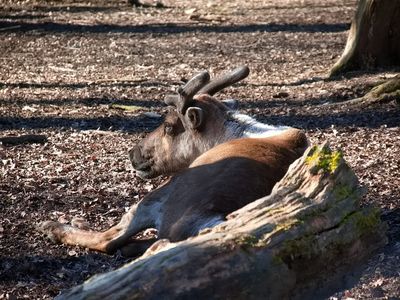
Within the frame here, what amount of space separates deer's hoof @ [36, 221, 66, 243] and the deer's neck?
1.48 meters

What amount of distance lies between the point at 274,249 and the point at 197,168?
221 cm

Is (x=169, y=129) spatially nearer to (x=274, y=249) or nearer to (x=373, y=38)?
(x=274, y=249)

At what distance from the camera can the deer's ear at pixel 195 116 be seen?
709 centimetres

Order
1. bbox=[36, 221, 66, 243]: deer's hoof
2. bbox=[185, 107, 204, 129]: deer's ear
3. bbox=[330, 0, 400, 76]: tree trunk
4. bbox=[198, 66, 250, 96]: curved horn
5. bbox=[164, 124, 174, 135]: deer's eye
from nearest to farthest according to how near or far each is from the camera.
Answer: bbox=[36, 221, 66, 243]: deer's hoof < bbox=[185, 107, 204, 129]: deer's ear < bbox=[198, 66, 250, 96]: curved horn < bbox=[164, 124, 174, 135]: deer's eye < bbox=[330, 0, 400, 76]: tree trunk

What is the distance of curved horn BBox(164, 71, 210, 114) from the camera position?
280 inches

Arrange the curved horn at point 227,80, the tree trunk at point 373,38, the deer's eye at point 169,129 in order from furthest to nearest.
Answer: the tree trunk at point 373,38 < the deer's eye at point 169,129 < the curved horn at point 227,80

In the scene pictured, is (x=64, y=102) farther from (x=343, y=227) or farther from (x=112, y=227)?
(x=343, y=227)

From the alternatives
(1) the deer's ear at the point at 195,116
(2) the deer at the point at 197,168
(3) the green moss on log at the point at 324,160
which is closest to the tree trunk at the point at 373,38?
(2) the deer at the point at 197,168

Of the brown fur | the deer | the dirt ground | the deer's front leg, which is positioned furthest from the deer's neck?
the deer's front leg

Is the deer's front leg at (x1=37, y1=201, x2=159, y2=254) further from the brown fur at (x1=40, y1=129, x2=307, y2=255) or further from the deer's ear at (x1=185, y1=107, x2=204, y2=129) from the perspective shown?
the deer's ear at (x1=185, y1=107, x2=204, y2=129)

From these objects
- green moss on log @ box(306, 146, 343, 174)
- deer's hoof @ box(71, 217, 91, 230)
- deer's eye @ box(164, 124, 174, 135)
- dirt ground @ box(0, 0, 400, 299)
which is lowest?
dirt ground @ box(0, 0, 400, 299)

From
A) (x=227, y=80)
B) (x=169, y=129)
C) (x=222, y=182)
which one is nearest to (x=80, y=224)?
(x=169, y=129)

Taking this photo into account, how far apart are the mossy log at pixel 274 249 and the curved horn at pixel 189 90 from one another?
107 inches

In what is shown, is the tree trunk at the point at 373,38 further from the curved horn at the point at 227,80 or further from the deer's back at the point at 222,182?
the deer's back at the point at 222,182
